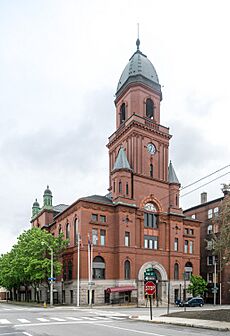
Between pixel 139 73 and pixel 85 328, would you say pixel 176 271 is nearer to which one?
pixel 139 73

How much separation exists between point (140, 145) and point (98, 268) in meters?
21.3

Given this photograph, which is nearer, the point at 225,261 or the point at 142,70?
the point at 225,261

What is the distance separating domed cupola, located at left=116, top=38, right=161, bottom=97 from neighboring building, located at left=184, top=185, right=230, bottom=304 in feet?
81.1

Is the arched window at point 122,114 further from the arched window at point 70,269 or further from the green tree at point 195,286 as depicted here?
the green tree at point 195,286

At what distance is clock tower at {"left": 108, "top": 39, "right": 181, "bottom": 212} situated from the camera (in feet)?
210

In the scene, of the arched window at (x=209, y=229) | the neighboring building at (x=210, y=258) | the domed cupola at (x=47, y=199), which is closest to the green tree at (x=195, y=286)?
the neighboring building at (x=210, y=258)

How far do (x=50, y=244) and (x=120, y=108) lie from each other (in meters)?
28.9

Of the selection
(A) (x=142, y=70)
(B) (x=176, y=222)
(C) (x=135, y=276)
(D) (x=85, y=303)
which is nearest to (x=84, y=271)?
(D) (x=85, y=303)

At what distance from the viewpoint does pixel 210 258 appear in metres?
78.6

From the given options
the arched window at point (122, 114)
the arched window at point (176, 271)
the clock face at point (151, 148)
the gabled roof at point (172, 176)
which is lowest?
the arched window at point (176, 271)

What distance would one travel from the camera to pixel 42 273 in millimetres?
55719

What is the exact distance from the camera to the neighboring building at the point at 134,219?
58.7m

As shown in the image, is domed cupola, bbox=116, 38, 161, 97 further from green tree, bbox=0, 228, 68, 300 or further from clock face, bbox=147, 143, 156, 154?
green tree, bbox=0, 228, 68, 300

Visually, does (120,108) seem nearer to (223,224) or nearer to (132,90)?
(132,90)
